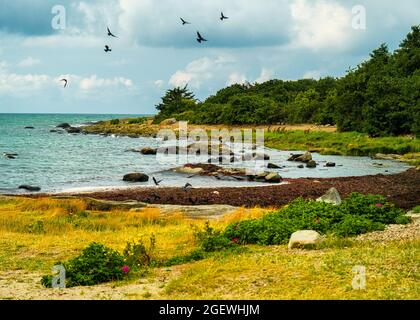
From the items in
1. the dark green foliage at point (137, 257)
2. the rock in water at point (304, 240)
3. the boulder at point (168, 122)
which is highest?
the boulder at point (168, 122)

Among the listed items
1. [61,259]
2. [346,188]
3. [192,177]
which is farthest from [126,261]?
[192,177]

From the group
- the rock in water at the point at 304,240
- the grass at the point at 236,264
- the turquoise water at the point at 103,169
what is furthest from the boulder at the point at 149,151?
the rock in water at the point at 304,240

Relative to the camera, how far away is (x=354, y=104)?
83625 millimetres

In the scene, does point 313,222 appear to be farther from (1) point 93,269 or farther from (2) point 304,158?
(2) point 304,158

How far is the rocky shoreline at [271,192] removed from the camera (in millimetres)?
34094

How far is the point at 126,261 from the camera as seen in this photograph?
575 inches

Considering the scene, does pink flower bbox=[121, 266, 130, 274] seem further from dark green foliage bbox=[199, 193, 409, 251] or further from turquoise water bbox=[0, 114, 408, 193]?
turquoise water bbox=[0, 114, 408, 193]

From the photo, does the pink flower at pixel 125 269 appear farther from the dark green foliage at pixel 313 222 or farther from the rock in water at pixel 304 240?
the rock in water at pixel 304 240

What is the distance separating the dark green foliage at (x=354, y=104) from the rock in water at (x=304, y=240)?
180 feet

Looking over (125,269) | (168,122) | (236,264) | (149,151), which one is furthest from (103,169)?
(168,122)

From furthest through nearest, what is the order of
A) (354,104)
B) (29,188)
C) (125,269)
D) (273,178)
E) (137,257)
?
(354,104), (273,178), (29,188), (137,257), (125,269)

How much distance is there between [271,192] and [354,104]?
50028mm

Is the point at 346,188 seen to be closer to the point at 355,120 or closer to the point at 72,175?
the point at 72,175

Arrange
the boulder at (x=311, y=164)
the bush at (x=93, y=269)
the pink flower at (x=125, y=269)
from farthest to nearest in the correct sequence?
1. the boulder at (x=311, y=164)
2. the pink flower at (x=125, y=269)
3. the bush at (x=93, y=269)
